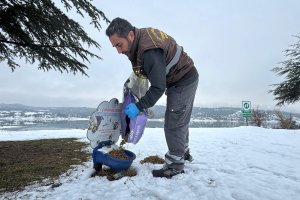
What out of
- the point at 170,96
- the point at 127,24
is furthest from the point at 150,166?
the point at 127,24

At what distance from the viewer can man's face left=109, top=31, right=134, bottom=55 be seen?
3.19 metres

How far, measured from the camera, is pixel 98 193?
3.00 meters

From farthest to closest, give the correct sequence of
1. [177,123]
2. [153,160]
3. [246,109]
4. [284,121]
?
[284,121] < [246,109] < [153,160] < [177,123]

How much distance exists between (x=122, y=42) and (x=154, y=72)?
0.54 m

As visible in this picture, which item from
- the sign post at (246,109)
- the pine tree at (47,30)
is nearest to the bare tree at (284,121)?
the sign post at (246,109)

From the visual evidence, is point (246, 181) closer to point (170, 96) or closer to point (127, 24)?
point (170, 96)

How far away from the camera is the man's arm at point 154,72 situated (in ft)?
10.0

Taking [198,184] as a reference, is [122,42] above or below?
above

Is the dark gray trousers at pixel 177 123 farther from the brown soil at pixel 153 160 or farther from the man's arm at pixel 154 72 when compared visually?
the brown soil at pixel 153 160

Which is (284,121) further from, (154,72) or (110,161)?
(154,72)

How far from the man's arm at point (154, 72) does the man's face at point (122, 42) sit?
272 mm

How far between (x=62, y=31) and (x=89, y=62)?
3.96 feet

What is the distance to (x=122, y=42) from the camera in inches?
126

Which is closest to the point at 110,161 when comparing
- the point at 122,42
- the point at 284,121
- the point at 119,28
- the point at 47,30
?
the point at 122,42
